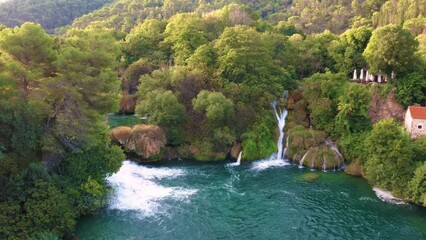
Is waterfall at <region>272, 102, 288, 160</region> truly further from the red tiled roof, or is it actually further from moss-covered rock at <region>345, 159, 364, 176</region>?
the red tiled roof

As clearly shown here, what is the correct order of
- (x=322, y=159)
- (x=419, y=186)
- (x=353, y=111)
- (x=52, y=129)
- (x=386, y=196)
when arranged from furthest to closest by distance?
(x=353, y=111), (x=322, y=159), (x=386, y=196), (x=419, y=186), (x=52, y=129)

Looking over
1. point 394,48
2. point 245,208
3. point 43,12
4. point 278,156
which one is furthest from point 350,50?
point 43,12

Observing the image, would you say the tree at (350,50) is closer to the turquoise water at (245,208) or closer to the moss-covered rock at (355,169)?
the moss-covered rock at (355,169)

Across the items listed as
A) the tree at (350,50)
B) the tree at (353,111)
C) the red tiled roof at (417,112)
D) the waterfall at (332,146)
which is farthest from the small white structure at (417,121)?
the tree at (350,50)

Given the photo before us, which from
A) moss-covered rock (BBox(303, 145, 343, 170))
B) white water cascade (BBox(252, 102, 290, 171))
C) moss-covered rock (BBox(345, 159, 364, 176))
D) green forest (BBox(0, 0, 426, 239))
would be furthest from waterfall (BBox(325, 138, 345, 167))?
white water cascade (BBox(252, 102, 290, 171))

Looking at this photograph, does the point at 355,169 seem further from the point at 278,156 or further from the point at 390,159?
the point at 278,156

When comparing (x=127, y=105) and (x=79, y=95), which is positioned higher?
(x=79, y=95)

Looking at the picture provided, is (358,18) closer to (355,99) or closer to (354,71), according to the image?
(354,71)

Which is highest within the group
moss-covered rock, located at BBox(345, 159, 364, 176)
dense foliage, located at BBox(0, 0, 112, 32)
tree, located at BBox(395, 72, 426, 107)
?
dense foliage, located at BBox(0, 0, 112, 32)
